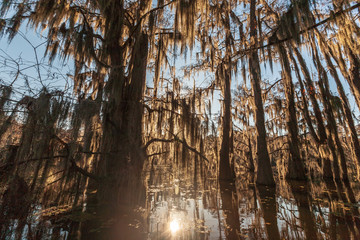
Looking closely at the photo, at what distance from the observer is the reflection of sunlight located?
9.33 feet

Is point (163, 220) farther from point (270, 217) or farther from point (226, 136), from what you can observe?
point (226, 136)

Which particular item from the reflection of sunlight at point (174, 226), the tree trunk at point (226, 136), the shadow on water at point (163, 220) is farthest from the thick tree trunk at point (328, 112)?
the reflection of sunlight at point (174, 226)

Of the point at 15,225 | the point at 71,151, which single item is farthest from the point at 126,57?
the point at 15,225

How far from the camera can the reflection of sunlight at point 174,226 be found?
9.33 feet

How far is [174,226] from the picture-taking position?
300 centimetres

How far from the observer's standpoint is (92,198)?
4.18 m

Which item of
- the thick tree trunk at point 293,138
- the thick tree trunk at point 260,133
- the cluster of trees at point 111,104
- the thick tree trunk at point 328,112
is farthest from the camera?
the thick tree trunk at point 293,138

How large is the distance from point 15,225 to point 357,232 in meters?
4.99

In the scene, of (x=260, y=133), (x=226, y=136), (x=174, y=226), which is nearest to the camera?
(x=174, y=226)

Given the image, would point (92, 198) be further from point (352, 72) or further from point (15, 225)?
point (352, 72)

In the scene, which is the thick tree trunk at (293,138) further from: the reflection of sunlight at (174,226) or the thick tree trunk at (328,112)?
the reflection of sunlight at (174,226)

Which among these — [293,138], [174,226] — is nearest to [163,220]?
[174,226]

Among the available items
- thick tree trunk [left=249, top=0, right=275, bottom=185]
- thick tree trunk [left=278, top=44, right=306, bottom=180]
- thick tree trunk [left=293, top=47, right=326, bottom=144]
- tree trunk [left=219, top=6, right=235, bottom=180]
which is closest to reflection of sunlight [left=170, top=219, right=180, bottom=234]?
thick tree trunk [left=249, top=0, right=275, bottom=185]

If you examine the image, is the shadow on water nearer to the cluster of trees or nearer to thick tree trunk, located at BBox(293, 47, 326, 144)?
the cluster of trees
